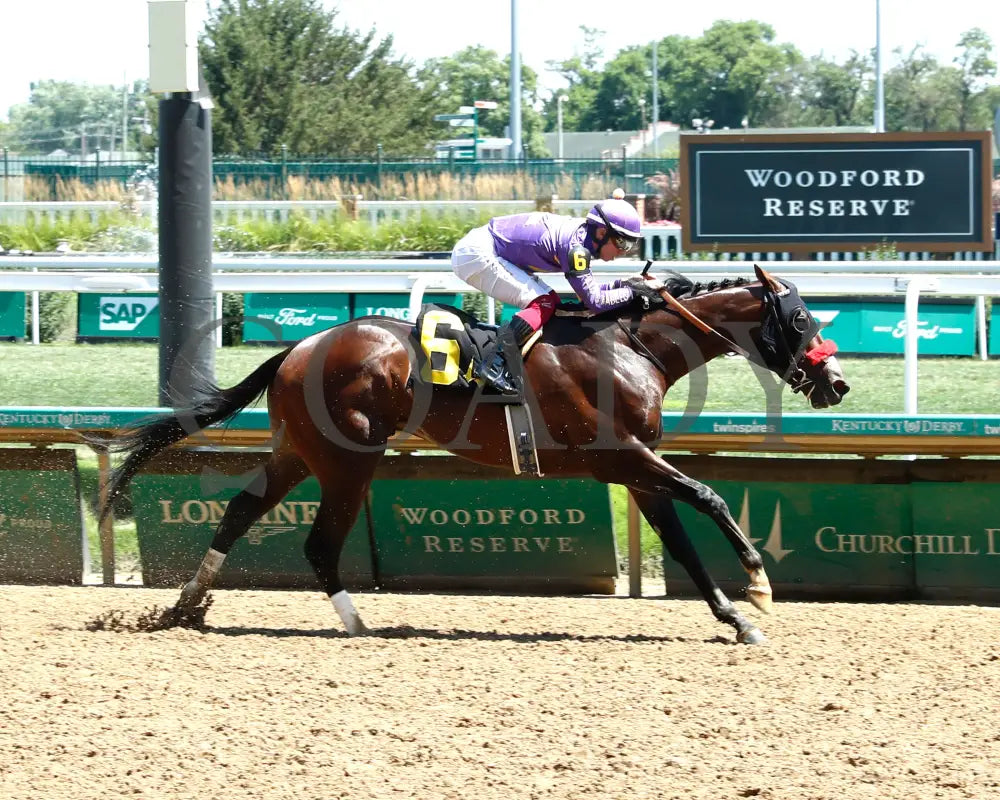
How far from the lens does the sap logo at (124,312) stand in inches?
516

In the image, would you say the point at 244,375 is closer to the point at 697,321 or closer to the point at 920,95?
the point at 697,321

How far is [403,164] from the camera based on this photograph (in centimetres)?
2430

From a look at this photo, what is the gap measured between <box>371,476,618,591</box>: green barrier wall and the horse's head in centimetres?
118

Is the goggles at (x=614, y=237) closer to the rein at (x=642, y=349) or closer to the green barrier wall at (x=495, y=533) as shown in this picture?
the rein at (x=642, y=349)

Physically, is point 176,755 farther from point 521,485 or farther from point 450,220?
point 450,220

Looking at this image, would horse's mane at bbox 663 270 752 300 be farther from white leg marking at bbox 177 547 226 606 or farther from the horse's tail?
white leg marking at bbox 177 547 226 606

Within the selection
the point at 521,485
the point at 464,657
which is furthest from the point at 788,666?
the point at 521,485

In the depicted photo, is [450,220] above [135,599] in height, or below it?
above

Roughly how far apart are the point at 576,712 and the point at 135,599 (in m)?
2.73

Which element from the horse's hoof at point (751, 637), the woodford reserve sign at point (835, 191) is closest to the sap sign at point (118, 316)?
the woodford reserve sign at point (835, 191)

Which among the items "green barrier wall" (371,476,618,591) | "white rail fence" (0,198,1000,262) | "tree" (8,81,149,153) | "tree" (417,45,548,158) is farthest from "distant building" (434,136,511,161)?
"tree" (8,81,149,153)

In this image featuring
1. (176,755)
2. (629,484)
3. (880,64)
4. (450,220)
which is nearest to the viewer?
(176,755)

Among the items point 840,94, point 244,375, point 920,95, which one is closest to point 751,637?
point 244,375

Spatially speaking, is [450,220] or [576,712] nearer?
[576,712]
